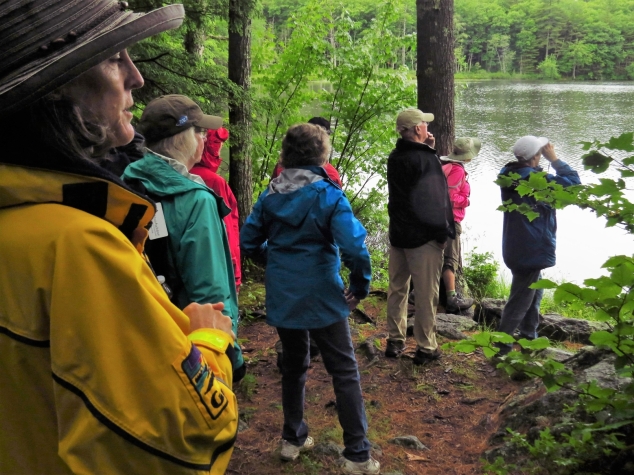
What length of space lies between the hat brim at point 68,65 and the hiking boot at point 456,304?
→ 244 inches

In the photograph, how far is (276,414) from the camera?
420cm

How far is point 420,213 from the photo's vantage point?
469cm

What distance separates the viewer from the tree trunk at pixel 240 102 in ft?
21.0

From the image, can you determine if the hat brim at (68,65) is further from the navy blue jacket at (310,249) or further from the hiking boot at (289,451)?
the hiking boot at (289,451)

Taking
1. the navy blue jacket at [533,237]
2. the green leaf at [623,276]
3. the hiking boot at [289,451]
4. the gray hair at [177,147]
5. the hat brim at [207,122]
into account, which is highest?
the hat brim at [207,122]

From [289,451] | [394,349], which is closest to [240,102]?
[394,349]

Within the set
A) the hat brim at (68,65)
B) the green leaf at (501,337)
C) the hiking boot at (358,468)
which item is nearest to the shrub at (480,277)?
the hiking boot at (358,468)

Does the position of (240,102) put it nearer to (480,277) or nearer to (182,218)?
(182,218)

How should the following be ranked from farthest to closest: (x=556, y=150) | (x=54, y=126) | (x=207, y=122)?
(x=556, y=150), (x=207, y=122), (x=54, y=126)

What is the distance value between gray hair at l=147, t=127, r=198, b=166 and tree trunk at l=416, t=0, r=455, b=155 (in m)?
4.55

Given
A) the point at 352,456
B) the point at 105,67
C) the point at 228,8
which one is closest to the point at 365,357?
the point at 352,456

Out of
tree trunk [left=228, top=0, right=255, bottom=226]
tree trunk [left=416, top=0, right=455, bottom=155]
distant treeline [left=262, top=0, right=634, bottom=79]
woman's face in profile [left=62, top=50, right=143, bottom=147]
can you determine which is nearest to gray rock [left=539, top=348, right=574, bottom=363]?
tree trunk [left=416, top=0, right=455, bottom=155]

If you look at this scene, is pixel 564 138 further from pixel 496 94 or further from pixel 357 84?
pixel 496 94

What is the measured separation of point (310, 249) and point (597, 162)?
158 cm
